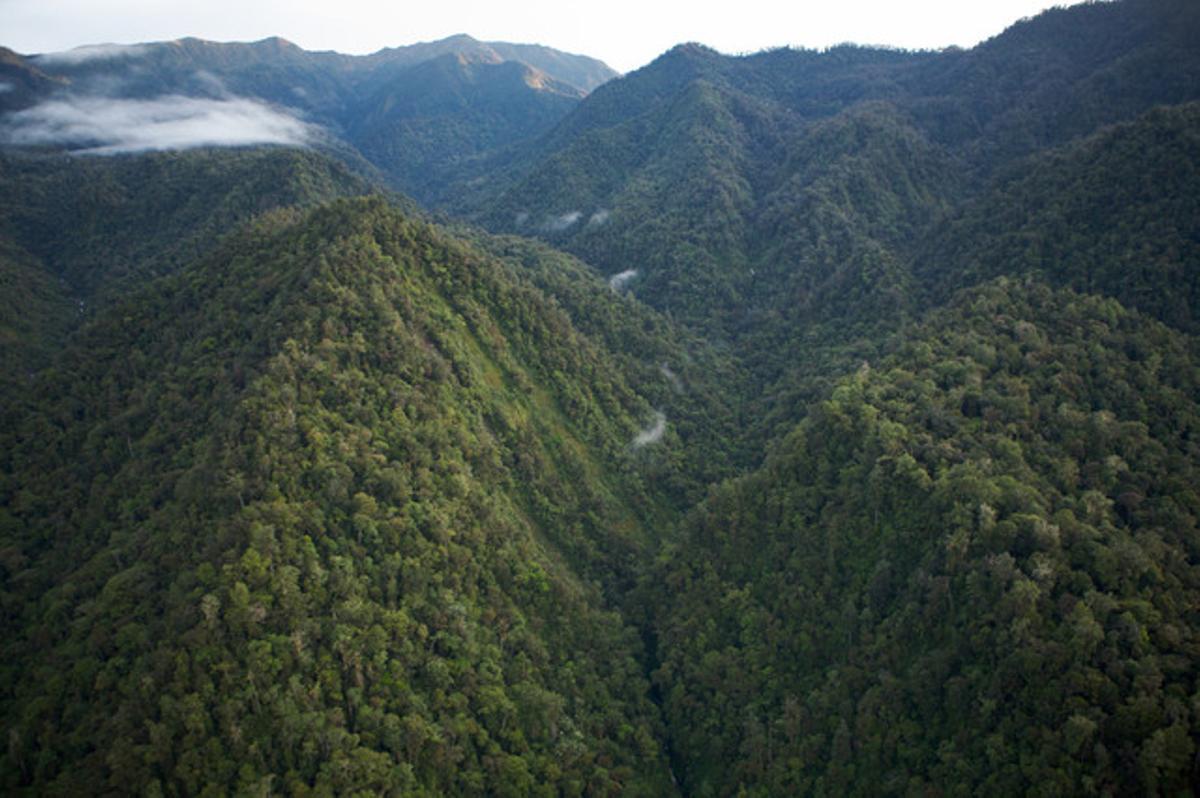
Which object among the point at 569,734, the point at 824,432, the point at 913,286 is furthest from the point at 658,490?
the point at 913,286

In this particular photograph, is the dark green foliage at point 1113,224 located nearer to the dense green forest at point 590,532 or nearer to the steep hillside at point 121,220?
the dense green forest at point 590,532

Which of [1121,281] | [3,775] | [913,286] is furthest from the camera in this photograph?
[913,286]

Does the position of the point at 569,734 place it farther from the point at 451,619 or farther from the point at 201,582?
the point at 201,582

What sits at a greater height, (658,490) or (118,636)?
(118,636)

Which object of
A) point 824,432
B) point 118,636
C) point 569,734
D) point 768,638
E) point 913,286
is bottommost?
point 569,734

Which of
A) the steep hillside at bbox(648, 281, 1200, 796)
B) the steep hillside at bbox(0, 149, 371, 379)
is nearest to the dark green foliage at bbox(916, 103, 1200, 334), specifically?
the steep hillside at bbox(648, 281, 1200, 796)

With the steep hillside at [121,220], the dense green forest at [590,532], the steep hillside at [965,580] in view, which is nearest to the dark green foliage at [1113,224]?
the dense green forest at [590,532]
